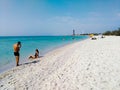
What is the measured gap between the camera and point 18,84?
21.2 feet

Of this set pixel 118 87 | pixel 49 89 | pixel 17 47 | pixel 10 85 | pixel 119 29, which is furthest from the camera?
pixel 119 29

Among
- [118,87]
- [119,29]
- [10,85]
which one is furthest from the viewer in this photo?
[119,29]

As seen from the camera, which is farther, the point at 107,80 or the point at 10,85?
the point at 10,85

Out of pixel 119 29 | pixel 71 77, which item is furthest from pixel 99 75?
pixel 119 29

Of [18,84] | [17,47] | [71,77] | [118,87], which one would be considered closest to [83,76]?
[71,77]

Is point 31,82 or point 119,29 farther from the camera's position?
point 119,29

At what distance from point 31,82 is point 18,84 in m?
0.54

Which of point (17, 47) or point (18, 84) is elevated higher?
point (17, 47)

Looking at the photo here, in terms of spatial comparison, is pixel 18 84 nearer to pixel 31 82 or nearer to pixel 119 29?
pixel 31 82

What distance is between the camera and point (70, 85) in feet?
19.1

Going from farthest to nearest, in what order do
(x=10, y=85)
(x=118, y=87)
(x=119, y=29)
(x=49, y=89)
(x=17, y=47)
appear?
(x=119, y=29), (x=17, y=47), (x=10, y=85), (x=49, y=89), (x=118, y=87)

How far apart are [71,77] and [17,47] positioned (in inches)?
225

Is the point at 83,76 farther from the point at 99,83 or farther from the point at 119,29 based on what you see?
the point at 119,29

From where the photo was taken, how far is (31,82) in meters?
6.68
